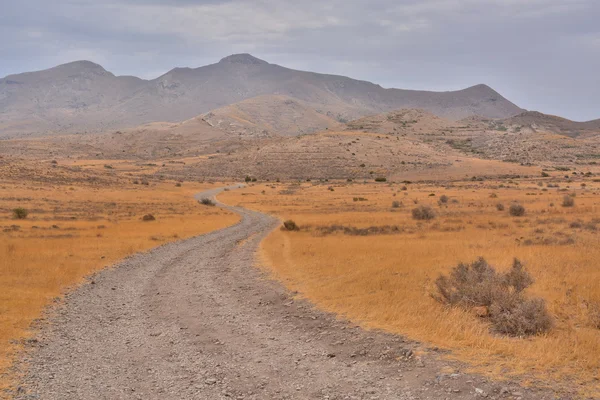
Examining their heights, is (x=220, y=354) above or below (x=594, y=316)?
below

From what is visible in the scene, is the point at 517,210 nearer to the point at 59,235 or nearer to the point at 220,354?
the point at 220,354

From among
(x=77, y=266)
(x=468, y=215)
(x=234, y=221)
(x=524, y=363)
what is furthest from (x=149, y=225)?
(x=524, y=363)

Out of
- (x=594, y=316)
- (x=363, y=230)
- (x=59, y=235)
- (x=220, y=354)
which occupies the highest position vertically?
(x=594, y=316)

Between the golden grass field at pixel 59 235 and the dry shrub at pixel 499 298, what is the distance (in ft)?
34.2

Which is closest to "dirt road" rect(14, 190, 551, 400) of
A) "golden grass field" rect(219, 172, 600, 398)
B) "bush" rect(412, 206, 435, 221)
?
"golden grass field" rect(219, 172, 600, 398)

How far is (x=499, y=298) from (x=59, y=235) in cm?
2891

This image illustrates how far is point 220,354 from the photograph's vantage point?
10.4 m

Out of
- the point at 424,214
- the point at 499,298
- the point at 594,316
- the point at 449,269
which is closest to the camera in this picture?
the point at 594,316

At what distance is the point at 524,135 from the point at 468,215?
159845mm

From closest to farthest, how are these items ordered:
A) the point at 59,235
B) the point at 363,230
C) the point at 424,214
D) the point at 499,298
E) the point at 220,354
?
the point at 220,354
the point at 499,298
the point at 59,235
the point at 363,230
the point at 424,214

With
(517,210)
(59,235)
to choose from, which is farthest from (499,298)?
(517,210)

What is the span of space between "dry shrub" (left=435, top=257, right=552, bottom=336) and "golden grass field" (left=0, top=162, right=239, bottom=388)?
1043 centimetres

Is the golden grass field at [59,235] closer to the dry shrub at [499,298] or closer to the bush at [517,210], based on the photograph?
the dry shrub at [499,298]

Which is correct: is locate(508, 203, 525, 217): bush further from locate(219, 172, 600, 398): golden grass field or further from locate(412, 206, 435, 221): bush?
locate(412, 206, 435, 221): bush
